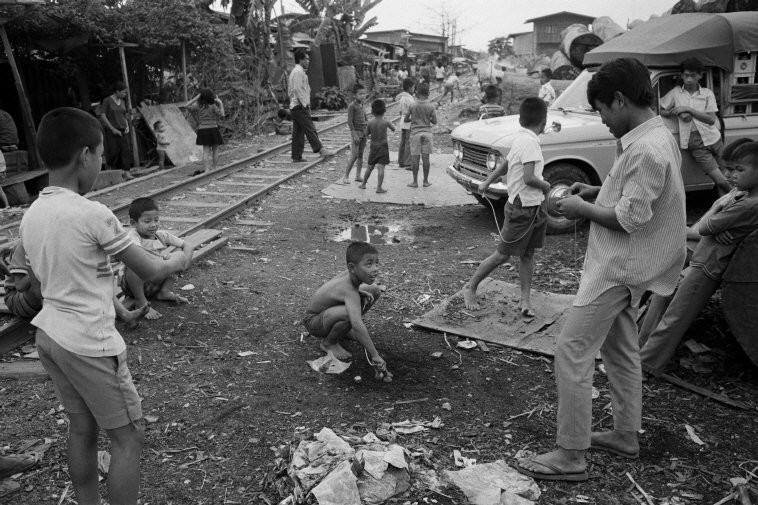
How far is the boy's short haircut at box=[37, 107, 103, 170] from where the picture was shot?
2.39m

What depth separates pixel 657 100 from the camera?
8102 millimetres

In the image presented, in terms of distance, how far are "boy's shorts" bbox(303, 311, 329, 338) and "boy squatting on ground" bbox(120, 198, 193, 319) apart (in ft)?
3.74

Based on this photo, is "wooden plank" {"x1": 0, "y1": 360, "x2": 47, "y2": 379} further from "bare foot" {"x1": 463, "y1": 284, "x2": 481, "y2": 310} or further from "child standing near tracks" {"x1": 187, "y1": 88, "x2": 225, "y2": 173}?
"child standing near tracks" {"x1": 187, "y1": 88, "x2": 225, "y2": 173}

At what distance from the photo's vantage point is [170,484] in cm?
325

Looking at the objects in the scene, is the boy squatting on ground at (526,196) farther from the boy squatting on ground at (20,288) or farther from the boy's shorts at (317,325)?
the boy squatting on ground at (20,288)

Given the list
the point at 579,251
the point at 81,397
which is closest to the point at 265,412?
the point at 81,397

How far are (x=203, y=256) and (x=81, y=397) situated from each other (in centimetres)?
460

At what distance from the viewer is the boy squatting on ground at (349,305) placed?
4.32m

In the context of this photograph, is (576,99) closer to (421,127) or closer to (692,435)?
(421,127)

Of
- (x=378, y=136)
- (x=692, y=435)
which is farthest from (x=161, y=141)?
(x=692, y=435)

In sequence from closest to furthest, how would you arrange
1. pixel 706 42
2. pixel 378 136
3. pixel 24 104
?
pixel 706 42 < pixel 378 136 < pixel 24 104

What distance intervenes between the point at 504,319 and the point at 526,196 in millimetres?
1098

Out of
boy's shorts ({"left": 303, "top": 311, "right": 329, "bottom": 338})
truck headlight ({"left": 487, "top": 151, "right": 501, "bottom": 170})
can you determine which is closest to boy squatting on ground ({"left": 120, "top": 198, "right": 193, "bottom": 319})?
boy's shorts ({"left": 303, "top": 311, "right": 329, "bottom": 338})

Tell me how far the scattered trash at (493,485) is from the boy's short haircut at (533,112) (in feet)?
9.80
